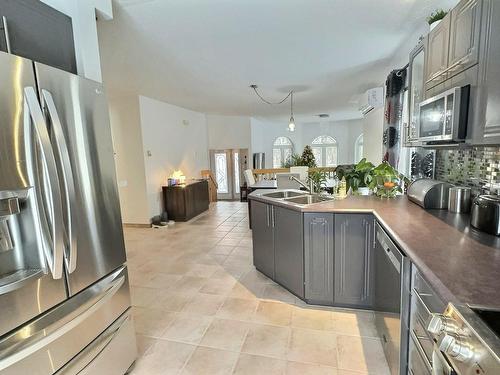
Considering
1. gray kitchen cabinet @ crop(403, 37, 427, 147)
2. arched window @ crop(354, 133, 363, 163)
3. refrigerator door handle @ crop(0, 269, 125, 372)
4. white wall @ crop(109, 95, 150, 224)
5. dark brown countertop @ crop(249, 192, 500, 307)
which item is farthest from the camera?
arched window @ crop(354, 133, 363, 163)

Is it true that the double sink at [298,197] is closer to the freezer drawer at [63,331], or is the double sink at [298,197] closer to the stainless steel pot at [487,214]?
the stainless steel pot at [487,214]

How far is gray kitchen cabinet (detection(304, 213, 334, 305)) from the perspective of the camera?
2.33 meters

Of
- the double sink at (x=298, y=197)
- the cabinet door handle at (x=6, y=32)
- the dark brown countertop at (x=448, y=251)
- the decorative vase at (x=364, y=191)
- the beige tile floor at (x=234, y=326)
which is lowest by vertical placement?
the beige tile floor at (x=234, y=326)

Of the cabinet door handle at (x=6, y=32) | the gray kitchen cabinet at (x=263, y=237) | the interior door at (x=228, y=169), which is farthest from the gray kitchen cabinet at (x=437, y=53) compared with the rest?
the interior door at (x=228, y=169)

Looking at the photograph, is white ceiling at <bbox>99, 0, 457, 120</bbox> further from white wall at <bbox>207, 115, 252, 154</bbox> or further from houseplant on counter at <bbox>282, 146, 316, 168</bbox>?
houseplant on counter at <bbox>282, 146, 316, 168</bbox>

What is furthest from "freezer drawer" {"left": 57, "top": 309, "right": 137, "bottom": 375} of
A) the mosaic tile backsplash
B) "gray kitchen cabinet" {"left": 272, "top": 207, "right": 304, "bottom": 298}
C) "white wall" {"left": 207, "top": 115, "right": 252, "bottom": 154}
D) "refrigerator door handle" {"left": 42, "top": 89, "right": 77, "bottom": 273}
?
"white wall" {"left": 207, "top": 115, "right": 252, "bottom": 154}

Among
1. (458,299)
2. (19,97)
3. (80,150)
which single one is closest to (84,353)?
(80,150)

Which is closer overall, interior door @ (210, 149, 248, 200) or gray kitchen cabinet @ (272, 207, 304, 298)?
gray kitchen cabinet @ (272, 207, 304, 298)

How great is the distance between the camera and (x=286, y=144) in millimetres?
10992

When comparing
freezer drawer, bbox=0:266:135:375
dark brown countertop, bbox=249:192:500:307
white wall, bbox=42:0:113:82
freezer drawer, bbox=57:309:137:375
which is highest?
white wall, bbox=42:0:113:82

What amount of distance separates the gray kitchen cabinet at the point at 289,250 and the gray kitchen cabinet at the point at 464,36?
57.3 inches

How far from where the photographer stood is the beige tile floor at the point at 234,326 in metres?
1.84

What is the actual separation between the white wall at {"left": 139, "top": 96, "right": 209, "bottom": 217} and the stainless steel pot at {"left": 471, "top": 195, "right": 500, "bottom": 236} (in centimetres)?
489

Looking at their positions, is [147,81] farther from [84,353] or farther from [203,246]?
[84,353]
